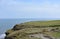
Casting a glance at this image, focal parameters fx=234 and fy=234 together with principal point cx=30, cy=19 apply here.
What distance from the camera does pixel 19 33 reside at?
24.9 metres

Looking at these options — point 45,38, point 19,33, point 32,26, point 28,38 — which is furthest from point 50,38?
point 32,26

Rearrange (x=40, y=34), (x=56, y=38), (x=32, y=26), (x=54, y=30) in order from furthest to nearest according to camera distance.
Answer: (x=32, y=26), (x=54, y=30), (x=40, y=34), (x=56, y=38)

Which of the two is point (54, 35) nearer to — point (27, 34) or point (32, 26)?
point (27, 34)

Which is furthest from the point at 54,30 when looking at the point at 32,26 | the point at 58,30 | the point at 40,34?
the point at 32,26

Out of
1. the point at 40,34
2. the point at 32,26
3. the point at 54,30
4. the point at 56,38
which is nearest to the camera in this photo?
the point at 56,38

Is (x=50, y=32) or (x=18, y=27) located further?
(x=18, y=27)

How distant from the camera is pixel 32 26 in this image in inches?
1146

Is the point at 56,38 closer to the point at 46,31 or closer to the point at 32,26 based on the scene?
the point at 46,31

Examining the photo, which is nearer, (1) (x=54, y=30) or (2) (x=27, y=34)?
(2) (x=27, y=34)

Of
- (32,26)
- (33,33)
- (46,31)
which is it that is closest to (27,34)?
(33,33)

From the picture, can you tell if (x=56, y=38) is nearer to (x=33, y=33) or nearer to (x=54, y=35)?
(x=54, y=35)

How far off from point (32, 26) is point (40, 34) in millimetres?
5210

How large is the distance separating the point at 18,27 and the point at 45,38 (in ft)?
25.0

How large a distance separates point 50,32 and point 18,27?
6012mm
